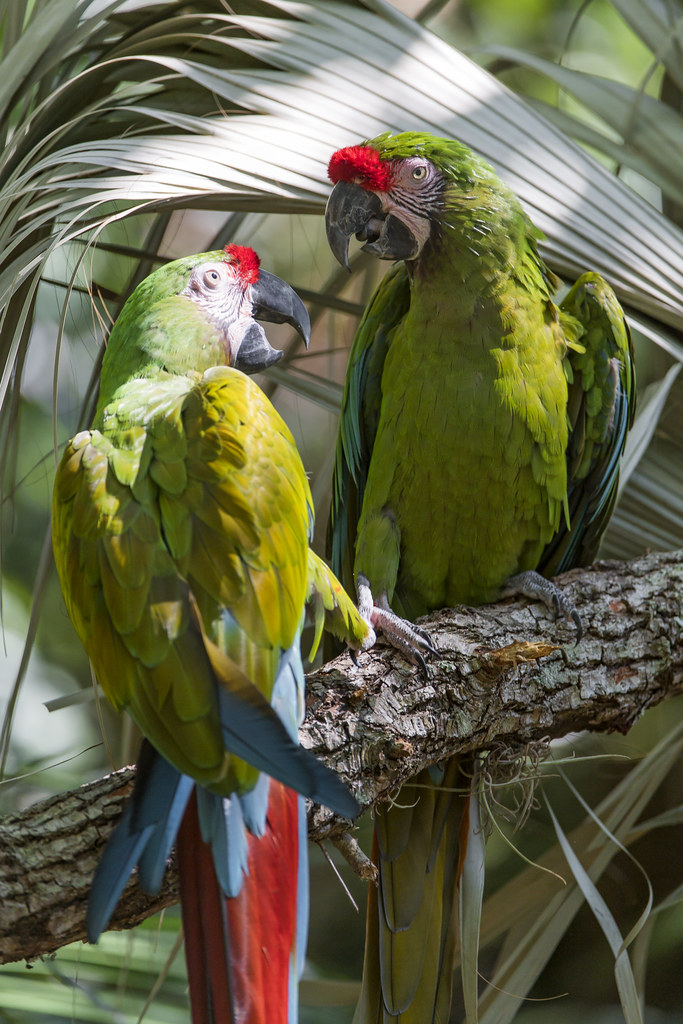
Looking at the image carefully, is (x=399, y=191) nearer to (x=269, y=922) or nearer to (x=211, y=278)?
(x=211, y=278)

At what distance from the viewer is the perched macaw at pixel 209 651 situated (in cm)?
77

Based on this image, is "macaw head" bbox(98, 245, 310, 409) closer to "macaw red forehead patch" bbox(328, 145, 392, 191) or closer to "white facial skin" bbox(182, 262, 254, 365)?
"white facial skin" bbox(182, 262, 254, 365)

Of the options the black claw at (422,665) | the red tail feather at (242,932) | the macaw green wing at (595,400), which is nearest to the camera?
the red tail feather at (242,932)

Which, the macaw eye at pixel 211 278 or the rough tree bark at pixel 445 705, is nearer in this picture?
the rough tree bark at pixel 445 705

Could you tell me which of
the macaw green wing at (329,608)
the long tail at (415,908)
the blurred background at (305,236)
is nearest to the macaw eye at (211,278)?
the blurred background at (305,236)

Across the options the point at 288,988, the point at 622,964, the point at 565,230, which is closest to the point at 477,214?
the point at 565,230

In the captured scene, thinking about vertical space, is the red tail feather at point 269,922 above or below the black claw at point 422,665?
below

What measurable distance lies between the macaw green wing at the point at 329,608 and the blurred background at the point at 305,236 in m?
0.34

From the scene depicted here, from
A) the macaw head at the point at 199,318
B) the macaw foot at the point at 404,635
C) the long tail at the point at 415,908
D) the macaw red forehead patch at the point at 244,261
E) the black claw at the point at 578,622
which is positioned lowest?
the long tail at the point at 415,908

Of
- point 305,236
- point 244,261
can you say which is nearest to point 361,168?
point 244,261

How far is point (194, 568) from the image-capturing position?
856 mm

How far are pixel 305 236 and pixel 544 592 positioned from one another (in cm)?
132

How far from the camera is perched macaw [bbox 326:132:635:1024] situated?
1385mm

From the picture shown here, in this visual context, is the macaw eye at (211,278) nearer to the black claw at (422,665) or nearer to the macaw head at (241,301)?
the macaw head at (241,301)
